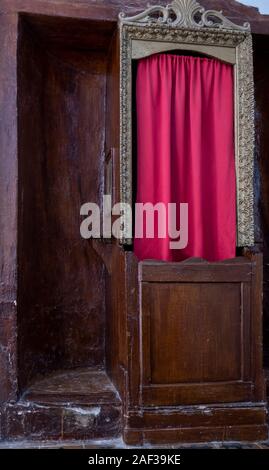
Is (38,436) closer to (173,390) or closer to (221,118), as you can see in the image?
(173,390)

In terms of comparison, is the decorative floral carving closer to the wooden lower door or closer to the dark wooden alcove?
the dark wooden alcove

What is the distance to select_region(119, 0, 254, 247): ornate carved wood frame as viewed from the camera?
10.2ft

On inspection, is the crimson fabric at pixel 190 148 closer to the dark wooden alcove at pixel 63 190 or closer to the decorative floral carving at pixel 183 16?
the decorative floral carving at pixel 183 16

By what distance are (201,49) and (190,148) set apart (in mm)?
619

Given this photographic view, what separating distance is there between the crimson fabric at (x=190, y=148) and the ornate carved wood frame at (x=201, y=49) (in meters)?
0.06

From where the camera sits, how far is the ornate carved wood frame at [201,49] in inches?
122

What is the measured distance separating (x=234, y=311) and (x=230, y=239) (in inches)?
19.2

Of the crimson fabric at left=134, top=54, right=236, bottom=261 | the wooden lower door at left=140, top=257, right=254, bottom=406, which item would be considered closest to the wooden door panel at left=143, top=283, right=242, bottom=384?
the wooden lower door at left=140, top=257, right=254, bottom=406

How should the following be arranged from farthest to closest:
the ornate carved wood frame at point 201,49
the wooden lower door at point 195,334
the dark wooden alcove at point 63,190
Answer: the dark wooden alcove at point 63,190, the ornate carved wood frame at point 201,49, the wooden lower door at point 195,334

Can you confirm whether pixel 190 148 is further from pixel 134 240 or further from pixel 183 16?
pixel 183 16

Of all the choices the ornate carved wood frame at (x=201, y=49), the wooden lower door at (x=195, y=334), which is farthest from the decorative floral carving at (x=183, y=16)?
the wooden lower door at (x=195, y=334)

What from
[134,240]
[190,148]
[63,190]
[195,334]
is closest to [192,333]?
[195,334]

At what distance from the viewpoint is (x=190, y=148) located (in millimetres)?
3227
